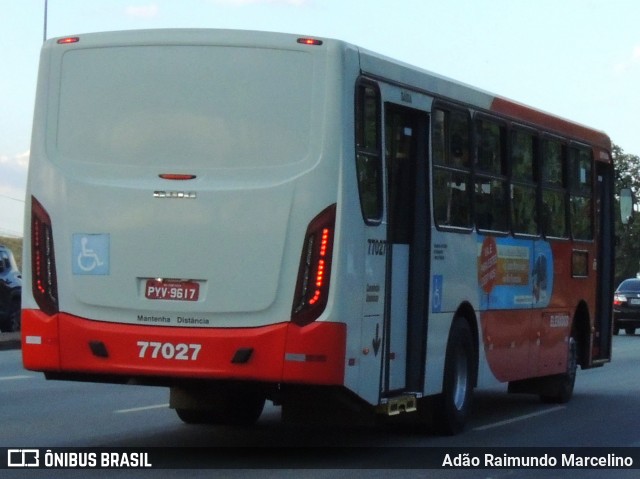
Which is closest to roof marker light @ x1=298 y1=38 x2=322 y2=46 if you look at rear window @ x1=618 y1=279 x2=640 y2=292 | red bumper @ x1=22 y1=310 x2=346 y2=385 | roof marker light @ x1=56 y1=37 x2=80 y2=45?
roof marker light @ x1=56 y1=37 x2=80 y2=45

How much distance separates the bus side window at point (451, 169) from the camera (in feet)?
43.6

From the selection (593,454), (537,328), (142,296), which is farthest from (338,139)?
(537,328)

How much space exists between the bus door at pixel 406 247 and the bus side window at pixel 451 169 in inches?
10.3

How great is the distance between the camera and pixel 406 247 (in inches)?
504

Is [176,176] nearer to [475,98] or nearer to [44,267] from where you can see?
[44,267]

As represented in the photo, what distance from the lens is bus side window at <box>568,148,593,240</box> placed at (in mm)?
17547

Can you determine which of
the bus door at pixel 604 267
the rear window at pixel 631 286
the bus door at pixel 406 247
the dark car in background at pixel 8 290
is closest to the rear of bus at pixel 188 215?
the bus door at pixel 406 247

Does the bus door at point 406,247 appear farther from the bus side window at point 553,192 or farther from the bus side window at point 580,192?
the bus side window at point 580,192

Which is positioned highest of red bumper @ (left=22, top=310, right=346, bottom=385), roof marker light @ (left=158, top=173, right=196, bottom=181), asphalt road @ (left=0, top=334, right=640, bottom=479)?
roof marker light @ (left=158, top=173, right=196, bottom=181)

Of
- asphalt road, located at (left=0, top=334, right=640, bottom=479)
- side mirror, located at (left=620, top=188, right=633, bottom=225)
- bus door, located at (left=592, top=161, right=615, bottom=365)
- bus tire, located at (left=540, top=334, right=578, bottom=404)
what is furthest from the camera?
side mirror, located at (left=620, top=188, right=633, bottom=225)

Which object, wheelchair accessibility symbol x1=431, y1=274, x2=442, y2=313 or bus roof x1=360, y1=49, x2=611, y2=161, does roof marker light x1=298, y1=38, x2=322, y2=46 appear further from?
wheelchair accessibility symbol x1=431, y1=274, x2=442, y2=313

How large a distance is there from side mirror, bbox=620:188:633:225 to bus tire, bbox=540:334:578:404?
2171 millimetres

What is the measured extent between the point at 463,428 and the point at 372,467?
9.28 ft

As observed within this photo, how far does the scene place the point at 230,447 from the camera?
12398mm
